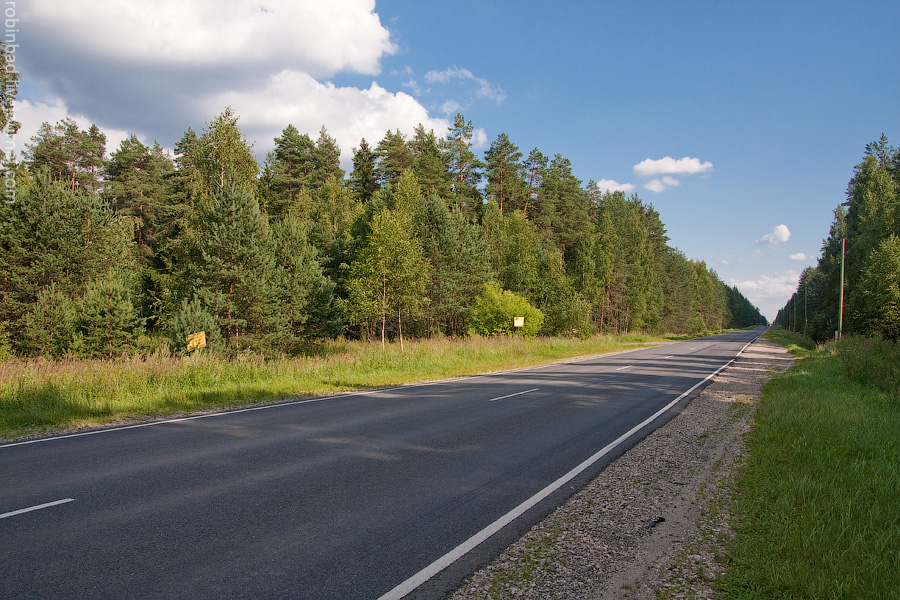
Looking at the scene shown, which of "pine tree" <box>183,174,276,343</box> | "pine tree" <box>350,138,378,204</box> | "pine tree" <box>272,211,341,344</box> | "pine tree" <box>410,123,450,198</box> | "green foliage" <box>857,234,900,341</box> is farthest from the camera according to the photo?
"pine tree" <box>350,138,378,204</box>

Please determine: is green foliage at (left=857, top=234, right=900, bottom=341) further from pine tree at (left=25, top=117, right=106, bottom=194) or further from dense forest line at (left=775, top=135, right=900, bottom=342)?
pine tree at (left=25, top=117, right=106, bottom=194)

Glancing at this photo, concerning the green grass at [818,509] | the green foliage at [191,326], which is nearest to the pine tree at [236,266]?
the green foliage at [191,326]

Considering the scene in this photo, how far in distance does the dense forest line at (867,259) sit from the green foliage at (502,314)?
22.8 meters

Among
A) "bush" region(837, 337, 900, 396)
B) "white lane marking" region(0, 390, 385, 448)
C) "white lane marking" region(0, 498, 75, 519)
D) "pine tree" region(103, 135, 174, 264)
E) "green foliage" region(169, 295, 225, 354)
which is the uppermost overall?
"pine tree" region(103, 135, 174, 264)

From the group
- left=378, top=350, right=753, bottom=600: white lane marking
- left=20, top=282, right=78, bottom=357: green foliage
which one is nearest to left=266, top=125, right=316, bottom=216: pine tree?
left=20, top=282, right=78, bottom=357: green foliage

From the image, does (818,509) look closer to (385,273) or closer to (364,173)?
(385,273)

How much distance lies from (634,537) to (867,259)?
49820 mm

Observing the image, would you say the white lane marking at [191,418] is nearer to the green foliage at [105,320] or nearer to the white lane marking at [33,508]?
the white lane marking at [33,508]

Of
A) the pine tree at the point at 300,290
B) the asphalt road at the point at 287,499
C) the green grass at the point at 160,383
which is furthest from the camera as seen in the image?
the pine tree at the point at 300,290

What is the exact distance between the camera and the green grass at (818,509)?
343 cm

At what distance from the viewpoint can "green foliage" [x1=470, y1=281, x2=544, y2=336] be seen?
1454 inches

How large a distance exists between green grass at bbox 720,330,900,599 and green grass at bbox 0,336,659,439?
1044cm

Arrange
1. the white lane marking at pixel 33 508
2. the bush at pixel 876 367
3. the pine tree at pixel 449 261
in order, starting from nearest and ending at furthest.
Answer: the white lane marking at pixel 33 508
the bush at pixel 876 367
the pine tree at pixel 449 261

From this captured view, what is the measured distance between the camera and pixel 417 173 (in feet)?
167
